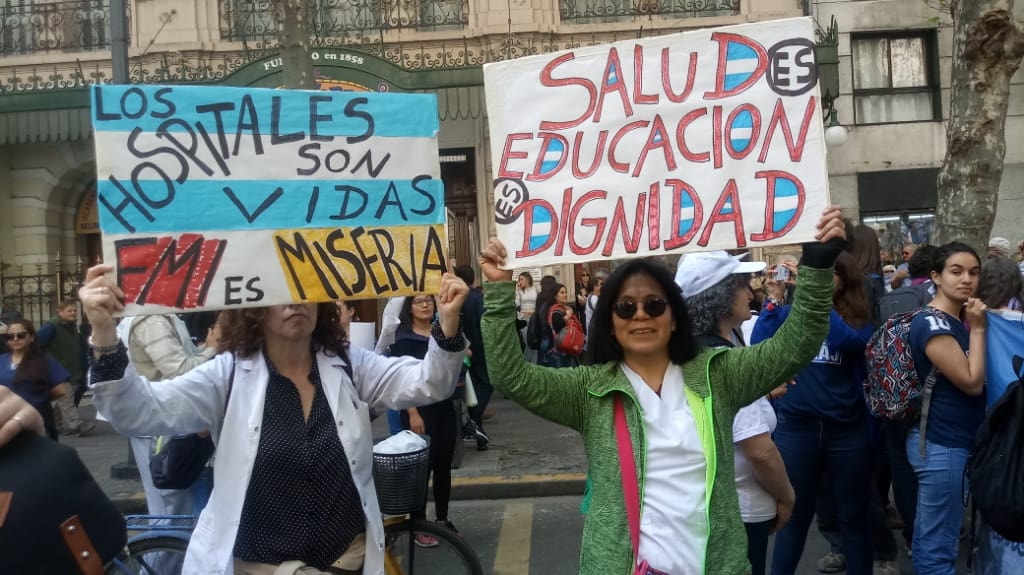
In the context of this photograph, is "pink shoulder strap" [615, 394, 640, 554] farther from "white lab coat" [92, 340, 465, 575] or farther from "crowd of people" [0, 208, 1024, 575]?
"white lab coat" [92, 340, 465, 575]

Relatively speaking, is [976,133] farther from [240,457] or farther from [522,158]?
[240,457]

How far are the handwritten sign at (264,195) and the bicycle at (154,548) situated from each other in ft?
6.23

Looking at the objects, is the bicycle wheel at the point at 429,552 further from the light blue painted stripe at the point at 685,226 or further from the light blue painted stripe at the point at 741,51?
the light blue painted stripe at the point at 741,51

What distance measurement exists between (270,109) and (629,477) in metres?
1.66

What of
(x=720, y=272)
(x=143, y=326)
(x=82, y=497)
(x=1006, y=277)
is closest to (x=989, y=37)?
(x=1006, y=277)

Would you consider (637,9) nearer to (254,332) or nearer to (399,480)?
(399,480)

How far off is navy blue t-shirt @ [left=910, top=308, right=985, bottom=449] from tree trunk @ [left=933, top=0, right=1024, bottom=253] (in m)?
3.78

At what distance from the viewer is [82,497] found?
165 cm

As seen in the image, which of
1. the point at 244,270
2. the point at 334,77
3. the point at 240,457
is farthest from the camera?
the point at 334,77

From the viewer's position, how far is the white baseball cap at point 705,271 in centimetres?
356

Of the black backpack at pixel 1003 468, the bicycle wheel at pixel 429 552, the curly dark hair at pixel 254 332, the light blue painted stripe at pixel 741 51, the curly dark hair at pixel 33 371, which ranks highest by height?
the light blue painted stripe at pixel 741 51

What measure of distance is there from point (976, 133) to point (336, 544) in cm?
685

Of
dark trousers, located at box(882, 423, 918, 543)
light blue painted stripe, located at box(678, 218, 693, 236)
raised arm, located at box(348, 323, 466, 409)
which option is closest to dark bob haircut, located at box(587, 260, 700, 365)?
light blue painted stripe, located at box(678, 218, 693, 236)

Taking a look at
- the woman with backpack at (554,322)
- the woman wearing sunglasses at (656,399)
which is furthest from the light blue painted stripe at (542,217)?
the woman with backpack at (554,322)
